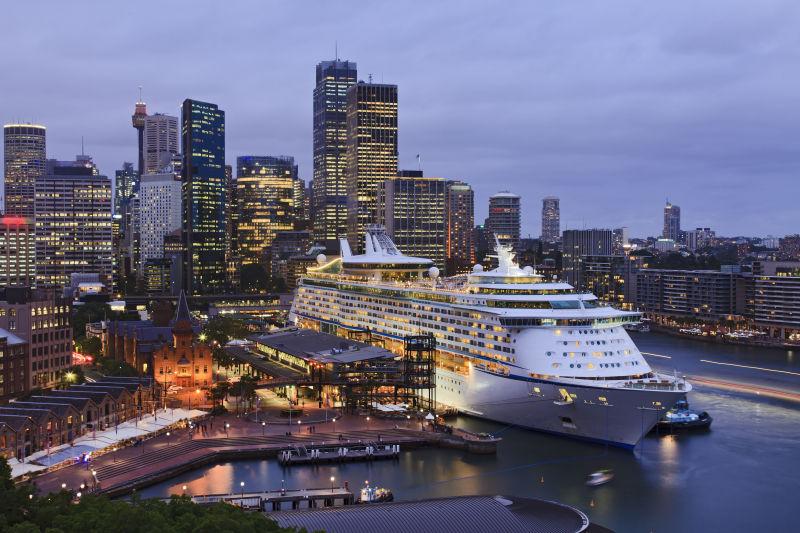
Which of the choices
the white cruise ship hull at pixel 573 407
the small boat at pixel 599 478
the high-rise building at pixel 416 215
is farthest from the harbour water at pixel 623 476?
the high-rise building at pixel 416 215

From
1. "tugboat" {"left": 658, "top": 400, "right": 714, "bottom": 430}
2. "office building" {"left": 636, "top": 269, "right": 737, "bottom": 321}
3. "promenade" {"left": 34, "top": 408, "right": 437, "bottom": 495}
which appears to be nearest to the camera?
"promenade" {"left": 34, "top": 408, "right": 437, "bottom": 495}

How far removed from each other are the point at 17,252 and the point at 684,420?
14192 cm

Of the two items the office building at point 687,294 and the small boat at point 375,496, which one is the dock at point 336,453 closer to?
the small boat at point 375,496

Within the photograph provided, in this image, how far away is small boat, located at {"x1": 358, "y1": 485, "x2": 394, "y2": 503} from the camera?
39.4 meters

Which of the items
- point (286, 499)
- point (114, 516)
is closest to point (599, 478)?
point (286, 499)

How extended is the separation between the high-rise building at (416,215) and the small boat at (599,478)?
122489 mm

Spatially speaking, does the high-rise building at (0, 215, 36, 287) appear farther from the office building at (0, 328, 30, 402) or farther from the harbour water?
the harbour water

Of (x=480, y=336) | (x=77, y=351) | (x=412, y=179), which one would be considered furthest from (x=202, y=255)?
(x=480, y=336)

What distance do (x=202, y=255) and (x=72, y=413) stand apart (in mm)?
147424

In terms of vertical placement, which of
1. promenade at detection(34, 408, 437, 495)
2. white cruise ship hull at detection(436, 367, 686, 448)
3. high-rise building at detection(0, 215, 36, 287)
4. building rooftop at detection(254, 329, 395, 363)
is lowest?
promenade at detection(34, 408, 437, 495)

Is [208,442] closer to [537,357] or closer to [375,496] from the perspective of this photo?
[375,496]

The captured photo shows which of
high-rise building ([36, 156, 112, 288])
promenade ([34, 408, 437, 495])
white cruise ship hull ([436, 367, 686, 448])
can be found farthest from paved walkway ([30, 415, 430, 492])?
high-rise building ([36, 156, 112, 288])

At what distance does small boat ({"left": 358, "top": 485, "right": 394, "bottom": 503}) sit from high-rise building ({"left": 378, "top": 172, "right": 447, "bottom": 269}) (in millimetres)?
125567

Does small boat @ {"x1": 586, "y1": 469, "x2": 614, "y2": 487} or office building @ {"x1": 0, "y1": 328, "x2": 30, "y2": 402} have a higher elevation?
office building @ {"x1": 0, "y1": 328, "x2": 30, "y2": 402}
